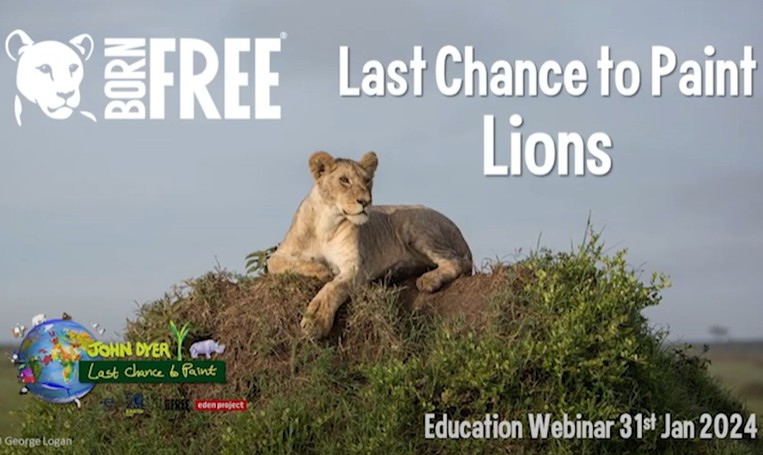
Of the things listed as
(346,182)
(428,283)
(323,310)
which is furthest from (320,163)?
(428,283)

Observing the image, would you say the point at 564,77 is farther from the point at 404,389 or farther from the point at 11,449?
the point at 11,449

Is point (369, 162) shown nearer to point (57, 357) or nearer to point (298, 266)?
point (298, 266)

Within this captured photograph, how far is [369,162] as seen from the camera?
447 inches

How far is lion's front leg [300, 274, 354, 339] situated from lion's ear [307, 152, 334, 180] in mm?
1007

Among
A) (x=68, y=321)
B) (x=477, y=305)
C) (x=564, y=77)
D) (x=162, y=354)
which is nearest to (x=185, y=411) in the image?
(x=162, y=354)

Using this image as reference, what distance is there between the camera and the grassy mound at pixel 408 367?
10406mm

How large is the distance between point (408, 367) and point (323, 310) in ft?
3.29

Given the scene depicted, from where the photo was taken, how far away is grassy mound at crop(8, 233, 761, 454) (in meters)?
10.4

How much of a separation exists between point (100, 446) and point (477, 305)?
3.55 meters

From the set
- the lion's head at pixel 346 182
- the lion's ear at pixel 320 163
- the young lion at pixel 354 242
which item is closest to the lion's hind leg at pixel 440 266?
the young lion at pixel 354 242

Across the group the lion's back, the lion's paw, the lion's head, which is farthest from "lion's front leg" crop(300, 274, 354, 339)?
the lion's back

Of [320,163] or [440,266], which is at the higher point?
[320,163]

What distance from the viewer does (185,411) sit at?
11328 mm

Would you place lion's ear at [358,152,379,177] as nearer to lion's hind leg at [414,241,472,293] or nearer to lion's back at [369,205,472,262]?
lion's back at [369,205,472,262]
